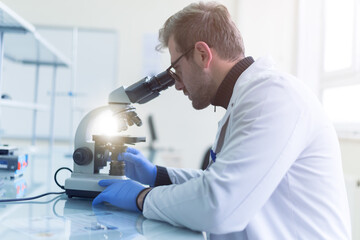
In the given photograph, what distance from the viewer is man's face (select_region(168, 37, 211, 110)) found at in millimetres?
1184

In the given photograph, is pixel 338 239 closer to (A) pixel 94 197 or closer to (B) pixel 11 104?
(A) pixel 94 197

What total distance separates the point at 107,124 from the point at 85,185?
237 mm

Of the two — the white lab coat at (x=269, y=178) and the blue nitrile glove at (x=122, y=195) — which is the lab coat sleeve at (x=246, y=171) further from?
the blue nitrile glove at (x=122, y=195)

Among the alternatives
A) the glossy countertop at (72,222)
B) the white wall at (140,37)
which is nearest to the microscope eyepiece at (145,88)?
the glossy countertop at (72,222)

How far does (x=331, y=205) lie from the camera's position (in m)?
0.96

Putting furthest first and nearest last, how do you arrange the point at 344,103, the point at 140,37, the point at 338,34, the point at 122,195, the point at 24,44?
1. the point at 140,37
2. the point at 338,34
3. the point at 344,103
4. the point at 24,44
5. the point at 122,195

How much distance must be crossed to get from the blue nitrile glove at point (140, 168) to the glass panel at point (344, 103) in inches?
86.7

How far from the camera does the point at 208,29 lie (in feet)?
3.67

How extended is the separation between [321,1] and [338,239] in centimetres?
323

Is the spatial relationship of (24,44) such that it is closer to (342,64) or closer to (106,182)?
(106,182)

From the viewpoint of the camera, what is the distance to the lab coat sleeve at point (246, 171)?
79cm

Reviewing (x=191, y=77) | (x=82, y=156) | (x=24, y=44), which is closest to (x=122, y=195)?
(x=82, y=156)

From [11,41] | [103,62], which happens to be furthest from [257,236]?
[103,62]

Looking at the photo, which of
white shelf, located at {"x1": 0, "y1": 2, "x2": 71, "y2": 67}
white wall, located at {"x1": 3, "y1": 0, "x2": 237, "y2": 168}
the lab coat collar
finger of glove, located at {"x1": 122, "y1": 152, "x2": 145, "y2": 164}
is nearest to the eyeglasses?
the lab coat collar
